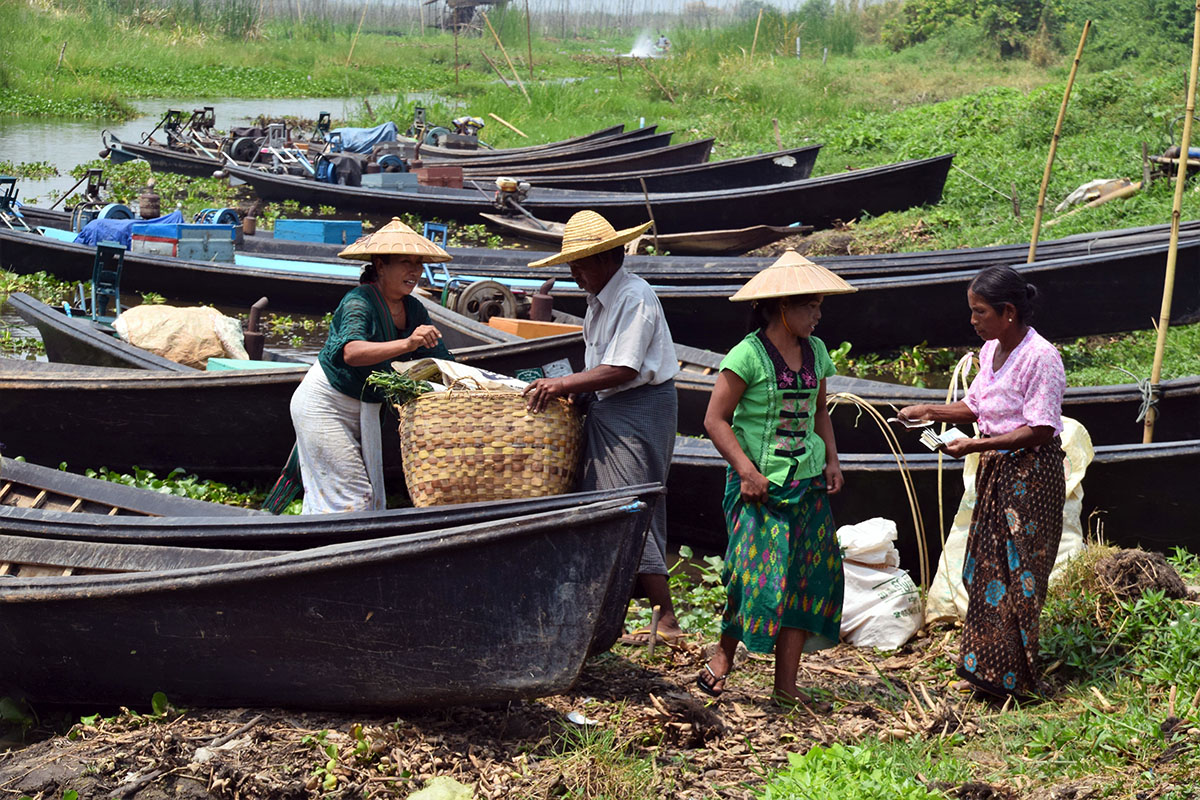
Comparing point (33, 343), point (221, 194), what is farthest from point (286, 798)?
point (221, 194)

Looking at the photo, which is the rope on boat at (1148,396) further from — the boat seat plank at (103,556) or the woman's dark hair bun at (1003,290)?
the boat seat plank at (103,556)

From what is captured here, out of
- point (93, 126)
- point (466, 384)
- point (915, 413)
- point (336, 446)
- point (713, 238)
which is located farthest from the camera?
point (93, 126)

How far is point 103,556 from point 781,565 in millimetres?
2218

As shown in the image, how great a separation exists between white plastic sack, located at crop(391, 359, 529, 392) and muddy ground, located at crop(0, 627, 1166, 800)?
3.35ft

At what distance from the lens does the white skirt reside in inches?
156

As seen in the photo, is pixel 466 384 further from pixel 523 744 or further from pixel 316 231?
pixel 316 231

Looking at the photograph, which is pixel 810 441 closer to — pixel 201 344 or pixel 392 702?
pixel 392 702

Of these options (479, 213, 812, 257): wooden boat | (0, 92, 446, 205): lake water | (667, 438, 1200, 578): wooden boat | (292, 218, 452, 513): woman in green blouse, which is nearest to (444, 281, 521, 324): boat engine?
(667, 438, 1200, 578): wooden boat

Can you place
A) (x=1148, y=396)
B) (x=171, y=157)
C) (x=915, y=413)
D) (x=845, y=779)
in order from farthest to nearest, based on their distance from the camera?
(x=171, y=157) → (x=1148, y=396) → (x=915, y=413) → (x=845, y=779)

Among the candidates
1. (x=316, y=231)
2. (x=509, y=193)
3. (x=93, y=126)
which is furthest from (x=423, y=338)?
(x=93, y=126)

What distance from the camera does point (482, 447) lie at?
359cm

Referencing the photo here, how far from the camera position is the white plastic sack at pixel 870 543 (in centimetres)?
416

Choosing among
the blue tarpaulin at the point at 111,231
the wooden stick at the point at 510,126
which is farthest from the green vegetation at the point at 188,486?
the wooden stick at the point at 510,126

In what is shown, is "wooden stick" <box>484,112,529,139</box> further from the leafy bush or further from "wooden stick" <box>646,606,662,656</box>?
the leafy bush
